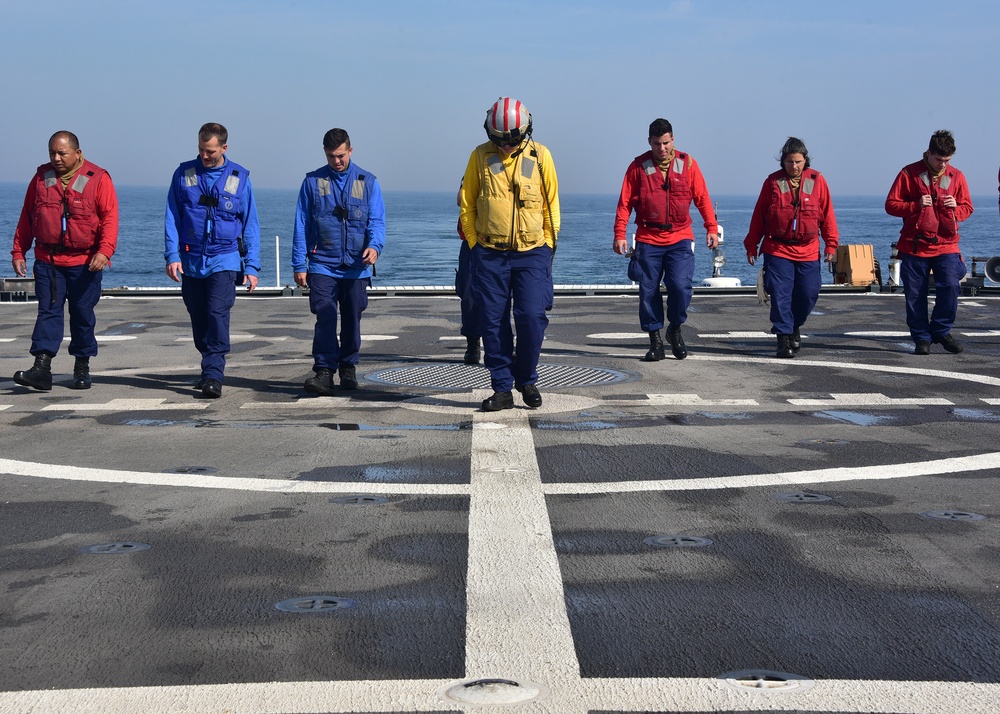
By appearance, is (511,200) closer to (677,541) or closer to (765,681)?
(677,541)

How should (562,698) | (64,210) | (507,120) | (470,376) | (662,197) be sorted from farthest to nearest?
(662,197) < (470,376) < (64,210) < (507,120) < (562,698)

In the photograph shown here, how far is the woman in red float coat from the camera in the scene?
1144 cm

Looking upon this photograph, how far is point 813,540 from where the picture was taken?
4867 mm

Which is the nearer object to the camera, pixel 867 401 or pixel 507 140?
pixel 507 140

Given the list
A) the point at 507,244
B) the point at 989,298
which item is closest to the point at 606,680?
the point at 507,244

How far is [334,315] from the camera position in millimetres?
9414

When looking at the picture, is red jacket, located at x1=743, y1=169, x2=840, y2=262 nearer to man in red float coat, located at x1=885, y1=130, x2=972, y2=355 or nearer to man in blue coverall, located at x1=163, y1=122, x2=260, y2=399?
man in red float coat, located at x1=885, y1=130, x2=972, y2=355

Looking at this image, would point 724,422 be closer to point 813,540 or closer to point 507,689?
point 813,540

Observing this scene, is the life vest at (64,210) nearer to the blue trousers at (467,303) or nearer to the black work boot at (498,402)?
the blue trousers at (467,303)

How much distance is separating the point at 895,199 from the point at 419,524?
8.18 metres

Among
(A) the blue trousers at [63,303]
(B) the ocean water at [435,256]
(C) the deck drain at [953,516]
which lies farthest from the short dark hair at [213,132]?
(B) the ocean water at [435,256]

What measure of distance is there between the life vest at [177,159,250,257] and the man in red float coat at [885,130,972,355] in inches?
242

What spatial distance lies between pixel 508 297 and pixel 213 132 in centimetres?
257

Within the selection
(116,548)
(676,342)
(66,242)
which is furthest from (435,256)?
(116,548)
